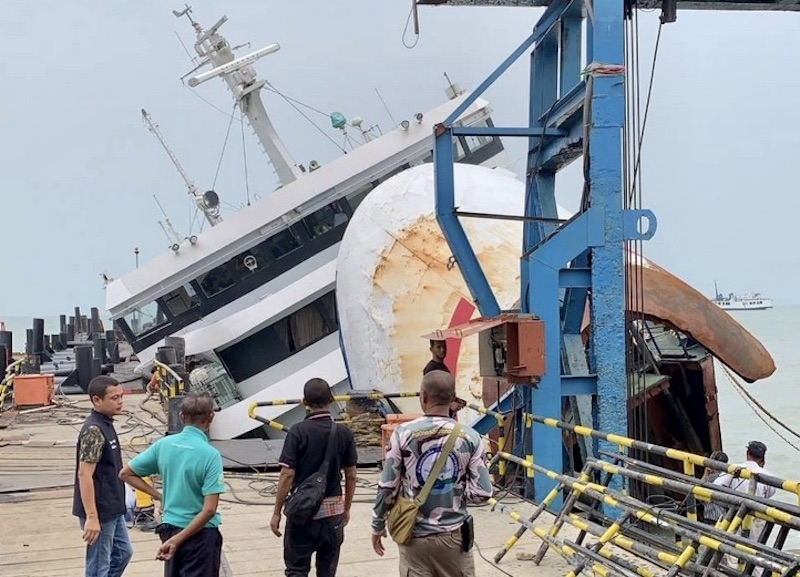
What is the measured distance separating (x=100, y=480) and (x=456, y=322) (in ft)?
25.7

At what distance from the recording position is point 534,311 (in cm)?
884

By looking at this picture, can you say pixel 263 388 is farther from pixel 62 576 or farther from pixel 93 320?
pixel 93 320

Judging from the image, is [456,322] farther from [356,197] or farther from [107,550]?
[107,550]

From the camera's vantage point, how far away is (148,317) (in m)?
19.8

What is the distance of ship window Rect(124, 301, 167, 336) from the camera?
19.6 m

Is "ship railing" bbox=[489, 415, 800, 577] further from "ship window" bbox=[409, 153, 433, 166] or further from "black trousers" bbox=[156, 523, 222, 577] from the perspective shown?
"ship window" bbox=[409, 153, 433, 166]

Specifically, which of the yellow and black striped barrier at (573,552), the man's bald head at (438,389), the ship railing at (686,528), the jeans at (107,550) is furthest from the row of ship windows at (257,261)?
the man's bald head at (438,389)

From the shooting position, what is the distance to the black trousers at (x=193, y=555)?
16.0 ft

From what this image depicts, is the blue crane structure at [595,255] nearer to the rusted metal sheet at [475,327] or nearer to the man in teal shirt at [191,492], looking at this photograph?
the rusted metal sheet at [475,327]

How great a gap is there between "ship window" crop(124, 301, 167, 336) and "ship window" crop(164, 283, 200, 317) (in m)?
0.23

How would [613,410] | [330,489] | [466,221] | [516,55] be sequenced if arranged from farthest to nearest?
[466,221], [516,55], [613,410], [330,489]

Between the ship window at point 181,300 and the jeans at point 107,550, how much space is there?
Result: 46.1 feet

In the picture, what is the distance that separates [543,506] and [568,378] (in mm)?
1879

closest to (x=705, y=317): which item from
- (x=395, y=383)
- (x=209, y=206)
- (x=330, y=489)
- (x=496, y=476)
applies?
(x=496, y=476)
